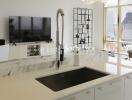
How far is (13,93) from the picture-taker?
1.21 m

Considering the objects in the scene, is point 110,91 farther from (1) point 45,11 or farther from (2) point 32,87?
(1) point 45,11

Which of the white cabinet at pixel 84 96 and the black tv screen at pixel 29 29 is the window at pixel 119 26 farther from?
the white cabinet at pixel 84 96

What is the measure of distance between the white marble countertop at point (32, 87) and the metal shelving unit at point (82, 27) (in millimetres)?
4277

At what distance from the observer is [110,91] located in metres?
1.53

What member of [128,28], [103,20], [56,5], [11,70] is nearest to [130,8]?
[128,28]

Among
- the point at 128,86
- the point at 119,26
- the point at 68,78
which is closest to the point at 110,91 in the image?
the point at 128,86

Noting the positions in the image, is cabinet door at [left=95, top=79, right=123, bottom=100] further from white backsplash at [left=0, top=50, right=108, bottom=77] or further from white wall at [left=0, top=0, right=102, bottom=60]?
white wall at [left=0, top=0, right=102, bottom=60]

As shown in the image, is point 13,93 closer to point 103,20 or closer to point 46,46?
point 46,46

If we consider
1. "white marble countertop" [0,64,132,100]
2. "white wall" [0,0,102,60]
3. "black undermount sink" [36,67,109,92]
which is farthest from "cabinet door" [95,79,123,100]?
"white wall" [0,0,102,60]

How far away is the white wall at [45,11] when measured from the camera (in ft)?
15.1

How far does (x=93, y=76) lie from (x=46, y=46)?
343 cm

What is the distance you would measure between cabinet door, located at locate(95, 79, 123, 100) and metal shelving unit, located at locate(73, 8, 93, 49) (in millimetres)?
4254

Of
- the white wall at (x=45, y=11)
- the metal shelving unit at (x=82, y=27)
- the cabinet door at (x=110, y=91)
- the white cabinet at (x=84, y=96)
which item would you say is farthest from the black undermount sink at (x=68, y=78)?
the metal shelving unit at (x=82, y=27)

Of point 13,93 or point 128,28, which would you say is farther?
point 128,28
